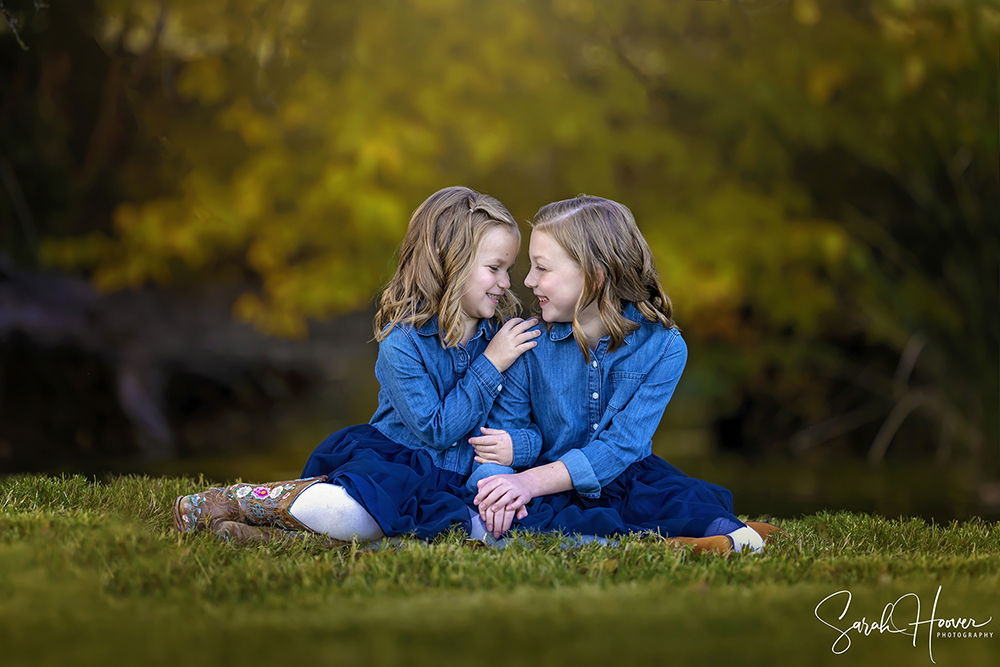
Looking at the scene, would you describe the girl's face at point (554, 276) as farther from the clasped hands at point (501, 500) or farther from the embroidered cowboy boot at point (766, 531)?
the embroidered cowboy boot at point (766, 531)

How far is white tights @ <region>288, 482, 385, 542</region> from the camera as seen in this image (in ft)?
9.31

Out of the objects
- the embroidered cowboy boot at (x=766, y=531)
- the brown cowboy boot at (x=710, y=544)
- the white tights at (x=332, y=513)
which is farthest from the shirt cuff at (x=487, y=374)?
the embroidered cowboy boot at (x=766, y=531)

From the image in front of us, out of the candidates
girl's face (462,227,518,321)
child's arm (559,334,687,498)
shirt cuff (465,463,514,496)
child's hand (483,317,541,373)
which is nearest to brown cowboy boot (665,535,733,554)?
child's arm (559,334,687,498)

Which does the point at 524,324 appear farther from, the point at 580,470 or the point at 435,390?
the point at 580,470

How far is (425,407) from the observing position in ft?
9.66

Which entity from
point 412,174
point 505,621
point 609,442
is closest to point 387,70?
point 412,174

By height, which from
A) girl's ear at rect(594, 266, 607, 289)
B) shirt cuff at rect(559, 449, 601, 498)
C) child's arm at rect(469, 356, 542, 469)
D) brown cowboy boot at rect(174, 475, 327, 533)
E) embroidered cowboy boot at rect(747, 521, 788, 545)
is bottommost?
embroidered cowboy boot at rect(747, 521, 788, 545)

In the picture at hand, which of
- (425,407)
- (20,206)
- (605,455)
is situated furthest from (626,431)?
(20,206)

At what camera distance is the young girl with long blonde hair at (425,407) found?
287 centimetres

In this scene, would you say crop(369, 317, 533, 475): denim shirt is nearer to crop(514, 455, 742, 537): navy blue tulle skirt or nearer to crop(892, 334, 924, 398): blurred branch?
crop(514, 455, 742, 537): navy blue tulle skirt

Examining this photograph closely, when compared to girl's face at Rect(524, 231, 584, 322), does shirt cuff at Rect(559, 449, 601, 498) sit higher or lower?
lower

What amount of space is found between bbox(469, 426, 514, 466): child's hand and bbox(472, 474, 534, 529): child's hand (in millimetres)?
122

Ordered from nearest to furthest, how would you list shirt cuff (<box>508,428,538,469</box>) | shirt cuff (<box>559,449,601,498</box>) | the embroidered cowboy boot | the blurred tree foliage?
shirt cuff (<box>559,449,601,498</box>)
shirt cuff (<box>508,428,538,469</box>)
the embroidered cowboy boot
the blurred tree foliage

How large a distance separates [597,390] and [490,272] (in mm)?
590
